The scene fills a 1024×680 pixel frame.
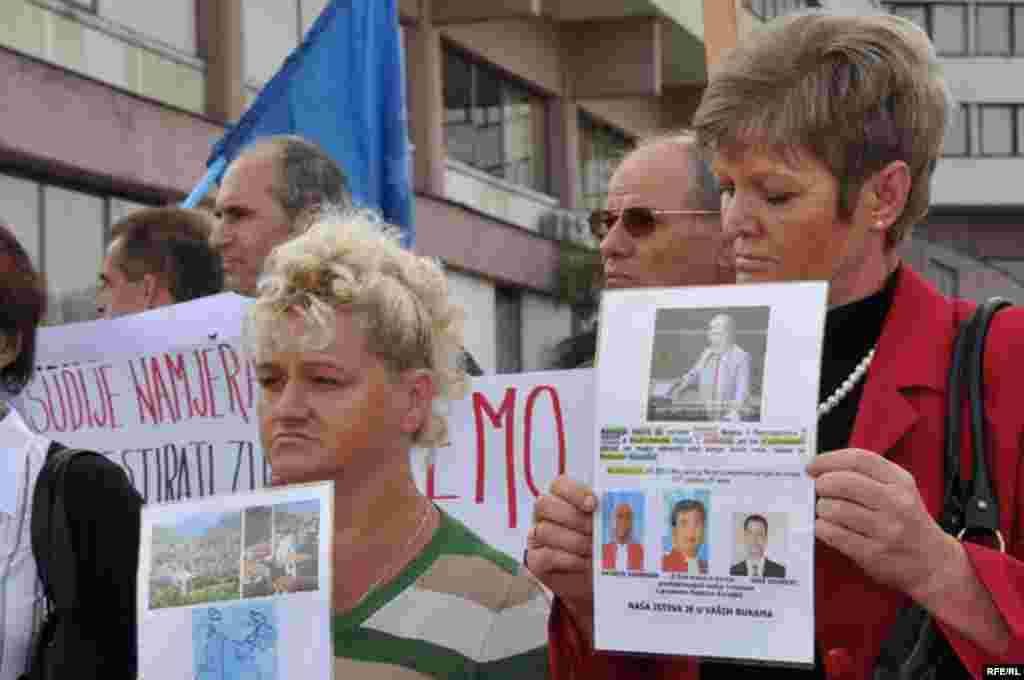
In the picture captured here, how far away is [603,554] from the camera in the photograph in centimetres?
247

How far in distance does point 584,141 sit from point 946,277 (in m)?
23.0

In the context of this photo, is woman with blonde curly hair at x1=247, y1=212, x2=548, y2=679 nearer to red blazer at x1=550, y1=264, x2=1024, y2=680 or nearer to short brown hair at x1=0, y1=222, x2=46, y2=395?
red blazer at x1=550, y1=264, x2=1024, y2=680

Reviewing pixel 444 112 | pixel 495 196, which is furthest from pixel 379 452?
pixel 495 196

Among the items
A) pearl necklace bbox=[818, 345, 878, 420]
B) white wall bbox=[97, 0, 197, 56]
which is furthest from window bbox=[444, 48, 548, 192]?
pearl necklace bbox=[818, 345, 878, 420]

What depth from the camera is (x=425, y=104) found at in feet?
59.6

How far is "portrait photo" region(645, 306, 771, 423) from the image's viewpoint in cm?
241

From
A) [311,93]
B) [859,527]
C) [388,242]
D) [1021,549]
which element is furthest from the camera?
[311,93]

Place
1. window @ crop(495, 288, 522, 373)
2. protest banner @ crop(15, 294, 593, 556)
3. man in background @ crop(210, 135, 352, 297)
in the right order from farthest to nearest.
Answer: window @ crop(495, 288, 522, 373) < man in background @ crop(210, 135, 352, 297) < protest banner @ crop(15, 294, 593, 556)

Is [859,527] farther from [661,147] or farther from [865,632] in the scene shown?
[661,147]

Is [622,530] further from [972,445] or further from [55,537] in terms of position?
[55,537]

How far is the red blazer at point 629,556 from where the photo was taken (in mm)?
2447

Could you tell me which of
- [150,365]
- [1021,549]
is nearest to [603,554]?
[1021,549]

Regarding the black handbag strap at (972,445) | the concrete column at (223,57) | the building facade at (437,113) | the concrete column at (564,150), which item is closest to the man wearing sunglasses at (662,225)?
the black handbag strap at (972,445)

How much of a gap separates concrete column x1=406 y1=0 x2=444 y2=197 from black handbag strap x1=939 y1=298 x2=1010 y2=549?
1549cm
